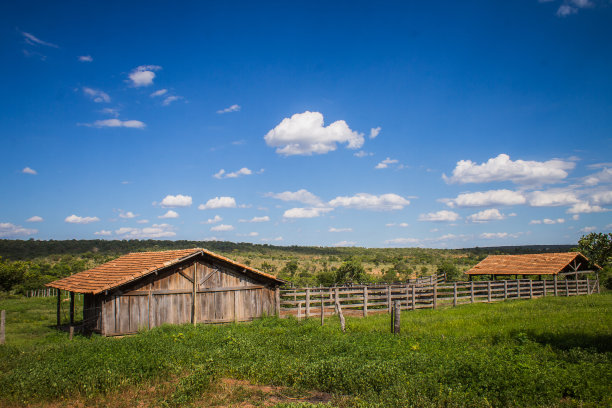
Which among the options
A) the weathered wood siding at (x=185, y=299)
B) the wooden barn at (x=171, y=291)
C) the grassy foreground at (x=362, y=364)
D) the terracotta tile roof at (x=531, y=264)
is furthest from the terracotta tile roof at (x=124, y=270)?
the terracotta tile roof at (x=531, y=264)

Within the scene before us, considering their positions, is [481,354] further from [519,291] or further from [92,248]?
[92,248]

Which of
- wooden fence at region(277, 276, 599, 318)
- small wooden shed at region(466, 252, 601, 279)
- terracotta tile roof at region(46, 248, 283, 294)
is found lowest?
wooden fence at region(277, 276, 599, 318)

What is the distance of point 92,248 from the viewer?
104 metres

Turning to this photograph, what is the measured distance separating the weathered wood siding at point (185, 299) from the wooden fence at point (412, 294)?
1691 mm

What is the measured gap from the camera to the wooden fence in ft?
74.6

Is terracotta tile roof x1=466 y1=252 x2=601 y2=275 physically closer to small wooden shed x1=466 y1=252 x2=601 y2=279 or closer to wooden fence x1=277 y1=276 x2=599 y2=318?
small wooden shed x1=466 y1=252 x2=601 y2=279

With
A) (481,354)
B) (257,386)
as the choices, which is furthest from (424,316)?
(257,386)

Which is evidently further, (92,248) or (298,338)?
(92,248)

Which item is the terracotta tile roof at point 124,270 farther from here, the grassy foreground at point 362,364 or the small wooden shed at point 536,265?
the small wooden shed at point 536,265

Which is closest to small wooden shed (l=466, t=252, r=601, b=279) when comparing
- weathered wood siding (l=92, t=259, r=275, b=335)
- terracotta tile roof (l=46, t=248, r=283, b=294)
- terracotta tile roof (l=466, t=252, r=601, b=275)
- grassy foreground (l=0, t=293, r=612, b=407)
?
terracotta tile roof (l=466, t=252, r=601, b=275)

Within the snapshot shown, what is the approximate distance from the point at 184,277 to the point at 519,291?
74.4 ft

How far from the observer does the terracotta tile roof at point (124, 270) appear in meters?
18.5

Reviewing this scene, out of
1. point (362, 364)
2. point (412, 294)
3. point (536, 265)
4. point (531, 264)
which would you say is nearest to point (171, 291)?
point (362, 364)

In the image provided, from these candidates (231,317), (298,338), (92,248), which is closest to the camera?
(298,338)
